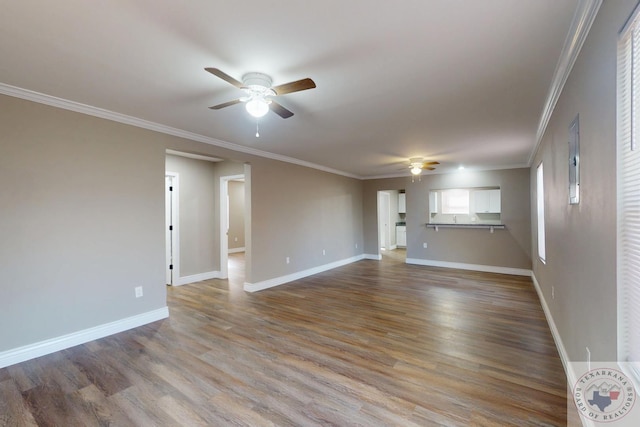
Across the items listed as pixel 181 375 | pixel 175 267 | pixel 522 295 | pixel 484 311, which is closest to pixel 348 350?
pixel 181 375

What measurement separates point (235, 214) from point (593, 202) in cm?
916

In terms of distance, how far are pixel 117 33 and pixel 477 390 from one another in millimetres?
3548

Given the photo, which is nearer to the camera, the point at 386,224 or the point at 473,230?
the point at 473,230

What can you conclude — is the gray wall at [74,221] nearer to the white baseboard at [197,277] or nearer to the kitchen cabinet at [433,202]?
the white baseboard at [197,277]

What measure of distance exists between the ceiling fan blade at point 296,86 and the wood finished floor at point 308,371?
2271mm

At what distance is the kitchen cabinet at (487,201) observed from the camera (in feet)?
21.8

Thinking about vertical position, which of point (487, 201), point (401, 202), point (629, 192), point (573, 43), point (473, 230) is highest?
point (573, 43)

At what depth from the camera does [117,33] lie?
173cm

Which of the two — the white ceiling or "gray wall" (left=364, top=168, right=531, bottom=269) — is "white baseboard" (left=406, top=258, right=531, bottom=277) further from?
the white ceiling

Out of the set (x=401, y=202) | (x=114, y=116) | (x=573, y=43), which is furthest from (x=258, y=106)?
(x=401, y=202)

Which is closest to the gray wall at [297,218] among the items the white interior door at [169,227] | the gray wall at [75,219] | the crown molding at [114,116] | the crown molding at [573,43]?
the crown molding at [114,116]

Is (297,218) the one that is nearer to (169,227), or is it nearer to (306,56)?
(169,227)

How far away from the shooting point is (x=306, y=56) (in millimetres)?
1976

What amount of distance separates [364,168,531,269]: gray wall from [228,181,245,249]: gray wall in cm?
467
